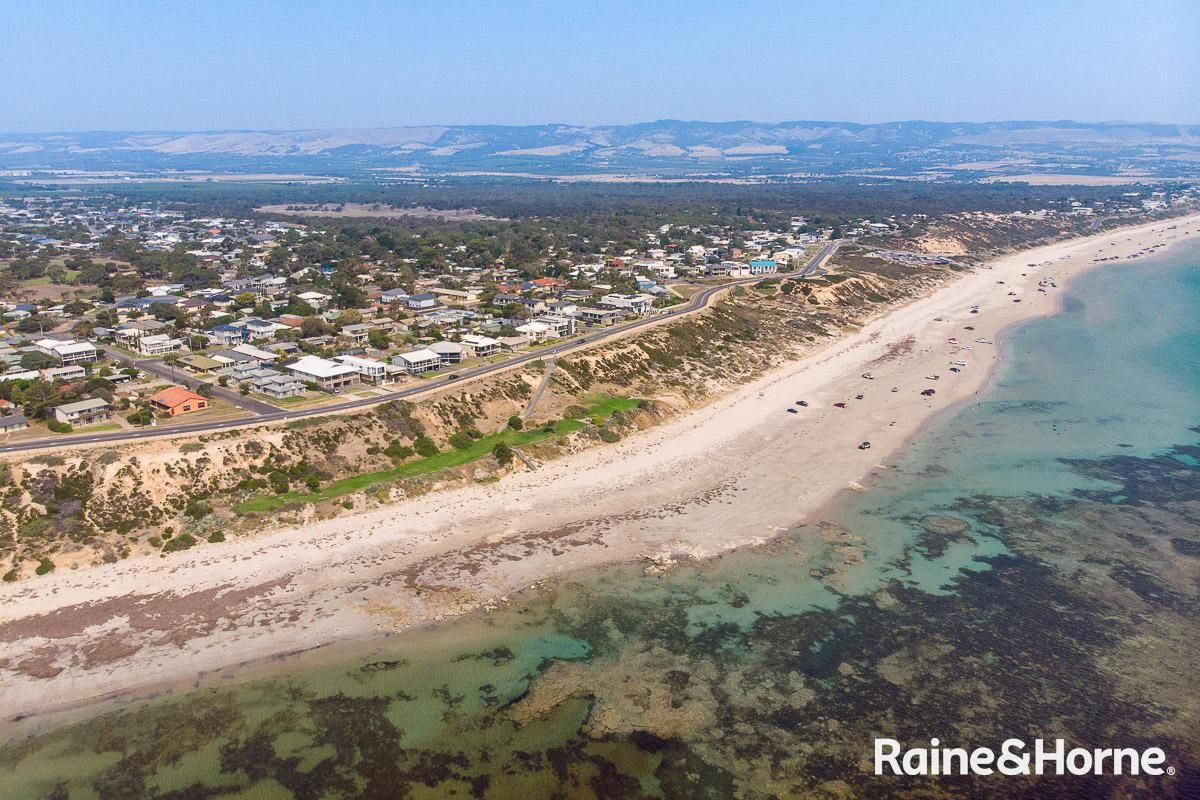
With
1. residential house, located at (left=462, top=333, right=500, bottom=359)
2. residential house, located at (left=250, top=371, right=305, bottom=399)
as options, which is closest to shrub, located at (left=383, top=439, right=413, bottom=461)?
residential house, located at (left=250, top=371, right=305, bottom=399)

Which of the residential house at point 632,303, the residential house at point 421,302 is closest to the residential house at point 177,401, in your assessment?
the residential house at point 421,302

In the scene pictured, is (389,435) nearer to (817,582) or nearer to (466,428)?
(466,428)

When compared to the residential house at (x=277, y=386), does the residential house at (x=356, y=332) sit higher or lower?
higher

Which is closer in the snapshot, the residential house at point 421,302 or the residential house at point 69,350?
the residential house at point 69,350

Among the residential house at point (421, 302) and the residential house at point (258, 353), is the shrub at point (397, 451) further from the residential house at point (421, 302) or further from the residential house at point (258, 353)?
the residential house at point (421, 302)

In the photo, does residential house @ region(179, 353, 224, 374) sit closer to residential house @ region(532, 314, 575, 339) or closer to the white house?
the white house

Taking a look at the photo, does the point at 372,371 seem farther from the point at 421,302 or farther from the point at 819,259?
the point at 819,259
